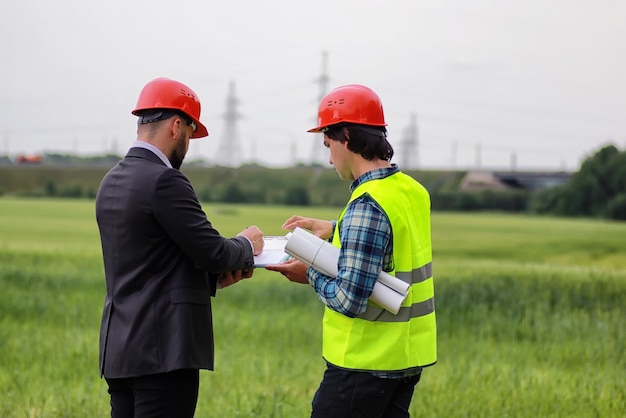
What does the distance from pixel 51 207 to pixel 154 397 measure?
2302cm

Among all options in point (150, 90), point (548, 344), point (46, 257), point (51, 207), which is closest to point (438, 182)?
point (51, 207)

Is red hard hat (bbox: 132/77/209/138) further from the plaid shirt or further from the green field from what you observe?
the green field

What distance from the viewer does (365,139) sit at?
114 inches

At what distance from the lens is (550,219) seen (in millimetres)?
25094

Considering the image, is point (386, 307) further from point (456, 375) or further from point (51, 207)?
point (51, 207)

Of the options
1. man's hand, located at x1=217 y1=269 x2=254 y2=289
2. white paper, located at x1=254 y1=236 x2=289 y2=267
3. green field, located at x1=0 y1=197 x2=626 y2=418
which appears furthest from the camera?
green field, located at x1=0 y1=197 x2=626 y2=418

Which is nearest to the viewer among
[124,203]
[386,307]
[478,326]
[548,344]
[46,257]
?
[386,307]

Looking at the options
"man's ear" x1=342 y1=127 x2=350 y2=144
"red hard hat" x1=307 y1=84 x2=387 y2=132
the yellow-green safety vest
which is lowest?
the yellow-green safety vest

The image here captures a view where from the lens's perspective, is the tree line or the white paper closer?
the white paper

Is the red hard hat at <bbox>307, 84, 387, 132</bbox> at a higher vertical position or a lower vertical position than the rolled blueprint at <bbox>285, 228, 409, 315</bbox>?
higher

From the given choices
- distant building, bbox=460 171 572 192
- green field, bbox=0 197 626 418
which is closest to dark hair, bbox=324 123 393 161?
green field, bbox=0 197 626 418

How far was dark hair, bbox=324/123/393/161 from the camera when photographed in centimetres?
289

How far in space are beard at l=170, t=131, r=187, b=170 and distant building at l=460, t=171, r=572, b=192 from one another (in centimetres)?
2441

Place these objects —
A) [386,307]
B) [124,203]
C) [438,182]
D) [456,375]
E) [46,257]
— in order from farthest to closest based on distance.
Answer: [438,182] < [46,257] < [456,375] < [124,203] < [386,307]
